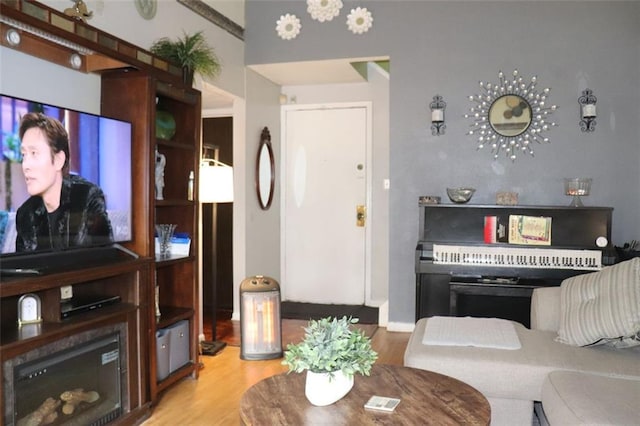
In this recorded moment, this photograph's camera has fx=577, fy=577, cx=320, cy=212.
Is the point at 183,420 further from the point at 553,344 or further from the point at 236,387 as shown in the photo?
the point at 553,344

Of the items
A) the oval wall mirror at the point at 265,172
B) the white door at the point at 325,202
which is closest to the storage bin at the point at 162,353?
the oval wall mirror at the point at 265,172

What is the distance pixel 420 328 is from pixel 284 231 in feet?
10.3

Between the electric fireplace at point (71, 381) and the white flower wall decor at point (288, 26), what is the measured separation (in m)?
3.07

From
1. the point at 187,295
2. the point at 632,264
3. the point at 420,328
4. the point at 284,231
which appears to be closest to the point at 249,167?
the point at 284,231

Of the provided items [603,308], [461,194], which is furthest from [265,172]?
[603,308]

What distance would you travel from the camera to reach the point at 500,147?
4.57 metres

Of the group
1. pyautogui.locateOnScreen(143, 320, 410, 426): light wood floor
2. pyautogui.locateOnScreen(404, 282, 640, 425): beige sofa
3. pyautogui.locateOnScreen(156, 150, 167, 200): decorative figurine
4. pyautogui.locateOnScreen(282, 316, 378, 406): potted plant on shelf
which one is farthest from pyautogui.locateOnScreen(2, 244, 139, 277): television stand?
pyautogui.locateOnScreen(404, 282, 640, 425): beige sofa

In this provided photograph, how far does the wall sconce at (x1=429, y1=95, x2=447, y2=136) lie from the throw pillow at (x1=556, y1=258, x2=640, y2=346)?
79.6 inches

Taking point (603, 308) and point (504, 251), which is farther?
point (504, 251)

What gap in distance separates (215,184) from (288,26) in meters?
1.70

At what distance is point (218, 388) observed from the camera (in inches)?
134

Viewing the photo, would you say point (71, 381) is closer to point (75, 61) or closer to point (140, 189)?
point (140, 189)

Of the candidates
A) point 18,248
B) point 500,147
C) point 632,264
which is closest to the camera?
point 18,248

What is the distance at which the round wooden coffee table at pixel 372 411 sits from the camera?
5.93 feet
